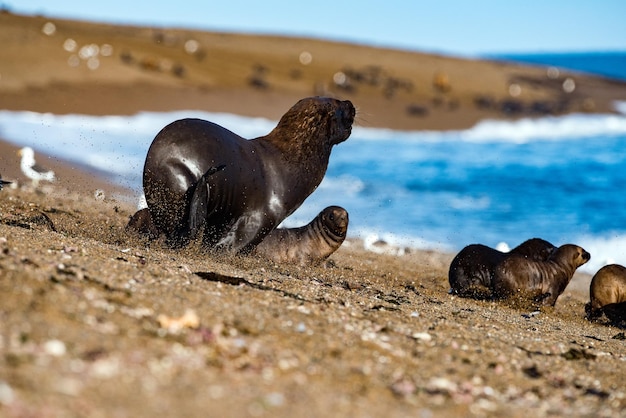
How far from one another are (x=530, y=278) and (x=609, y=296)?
756mm

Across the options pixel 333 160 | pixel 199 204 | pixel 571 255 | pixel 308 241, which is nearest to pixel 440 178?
pixel 333 160

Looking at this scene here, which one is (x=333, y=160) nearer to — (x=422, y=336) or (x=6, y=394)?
(x=422, y=336)

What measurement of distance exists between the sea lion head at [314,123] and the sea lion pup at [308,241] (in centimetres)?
124

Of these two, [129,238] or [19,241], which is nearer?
[19,241]

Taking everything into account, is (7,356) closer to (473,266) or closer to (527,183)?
(473,266)

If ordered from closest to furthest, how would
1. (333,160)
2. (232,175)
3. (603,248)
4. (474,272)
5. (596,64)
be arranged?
(232,175)
(474,272)
(603,248)
(333,160)
(596,64)

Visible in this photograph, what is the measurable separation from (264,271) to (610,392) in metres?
3.11

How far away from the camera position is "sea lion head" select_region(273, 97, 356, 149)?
27.4ft

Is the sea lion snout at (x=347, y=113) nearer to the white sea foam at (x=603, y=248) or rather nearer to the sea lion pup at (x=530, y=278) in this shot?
the sea lion pup at (x=530, y=278)

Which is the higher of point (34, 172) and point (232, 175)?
point (232, 175)

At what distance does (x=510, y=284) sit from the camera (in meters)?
8.56

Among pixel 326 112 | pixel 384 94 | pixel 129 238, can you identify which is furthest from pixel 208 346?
pixel 384 94

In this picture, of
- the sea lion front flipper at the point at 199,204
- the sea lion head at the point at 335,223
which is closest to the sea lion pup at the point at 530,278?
the sea lion head at the point at 335,223

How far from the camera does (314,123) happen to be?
8398 millimetres
